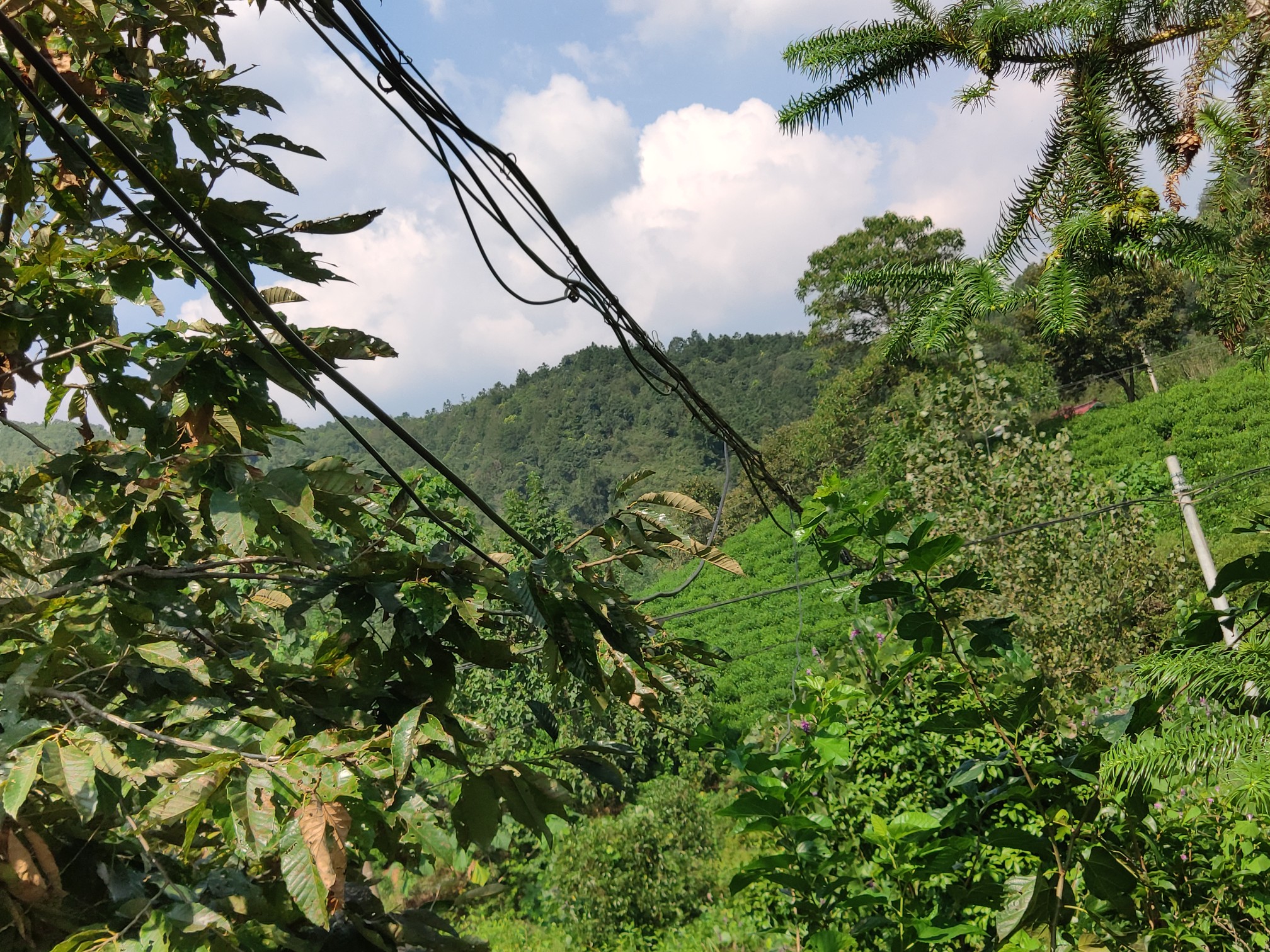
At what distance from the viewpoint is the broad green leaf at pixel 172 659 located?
1420 mm

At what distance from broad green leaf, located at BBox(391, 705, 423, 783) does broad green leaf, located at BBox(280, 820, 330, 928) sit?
150mm

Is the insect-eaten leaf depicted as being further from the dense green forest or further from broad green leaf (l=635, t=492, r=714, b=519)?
broad green leaf (l=635, t=492, r=714, b=519)

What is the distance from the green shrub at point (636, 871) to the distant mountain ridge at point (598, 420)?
51.2 meters

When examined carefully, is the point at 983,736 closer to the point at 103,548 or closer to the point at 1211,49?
the point at 1211,49

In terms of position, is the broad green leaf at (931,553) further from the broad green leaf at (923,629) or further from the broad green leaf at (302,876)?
the broad green leaf at (302,876)

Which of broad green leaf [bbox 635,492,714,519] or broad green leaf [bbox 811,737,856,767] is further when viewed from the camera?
broad green leaf [bbox 811,737,856,767]

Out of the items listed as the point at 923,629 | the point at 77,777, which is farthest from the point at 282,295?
the point at 923,629

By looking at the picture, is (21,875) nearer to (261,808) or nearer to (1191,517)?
(261,808)

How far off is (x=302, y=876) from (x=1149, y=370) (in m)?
29.0

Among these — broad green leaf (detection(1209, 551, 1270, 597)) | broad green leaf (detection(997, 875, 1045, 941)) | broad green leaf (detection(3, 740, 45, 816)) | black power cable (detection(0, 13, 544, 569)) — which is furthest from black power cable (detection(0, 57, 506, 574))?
broad green leaf (detection(1209, 551, 1270, 597))

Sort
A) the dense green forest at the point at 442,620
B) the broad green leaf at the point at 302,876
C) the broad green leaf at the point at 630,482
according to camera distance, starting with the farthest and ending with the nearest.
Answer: the broad green leaf at the point at 630,482 < the dense green forest at the point at 442,620 < the broad green leaf at the point at 302,876

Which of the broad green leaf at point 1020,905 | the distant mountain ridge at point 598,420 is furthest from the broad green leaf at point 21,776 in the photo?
the distant mountain ridge at point 598,420

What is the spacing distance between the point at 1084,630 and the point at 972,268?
5.26m

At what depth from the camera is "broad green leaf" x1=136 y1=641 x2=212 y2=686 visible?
4.66 ft
